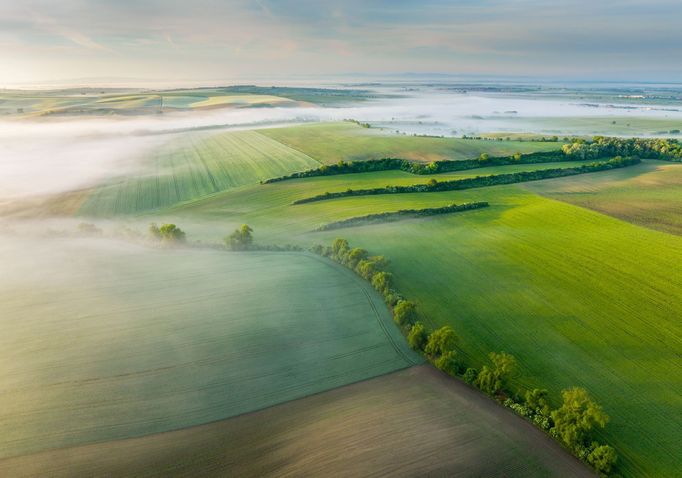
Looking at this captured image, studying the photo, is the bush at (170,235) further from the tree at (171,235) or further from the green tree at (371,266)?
the green tree at (371,266)

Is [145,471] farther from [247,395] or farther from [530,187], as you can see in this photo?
[530,187]

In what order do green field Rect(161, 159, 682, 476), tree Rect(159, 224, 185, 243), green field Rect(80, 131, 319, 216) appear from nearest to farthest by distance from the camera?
green field Rect(161, 159, 682, 476), tree Rect(159, 224, 185, 243), green field Rect(80, 131, 319, 216)

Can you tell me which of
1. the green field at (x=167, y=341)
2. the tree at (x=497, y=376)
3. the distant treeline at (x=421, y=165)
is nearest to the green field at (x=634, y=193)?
the distant treeline at (x=421, y=165)

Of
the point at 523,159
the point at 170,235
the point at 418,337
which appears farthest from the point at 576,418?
the point at 523,159

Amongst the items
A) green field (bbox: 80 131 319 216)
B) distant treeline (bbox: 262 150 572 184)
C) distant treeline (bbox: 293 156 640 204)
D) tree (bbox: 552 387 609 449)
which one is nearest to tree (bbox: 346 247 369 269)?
Result: tree (bbox: 552 387 609 449)

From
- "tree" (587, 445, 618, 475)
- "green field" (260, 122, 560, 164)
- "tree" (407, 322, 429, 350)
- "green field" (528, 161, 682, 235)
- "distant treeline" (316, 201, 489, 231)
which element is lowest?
"tree" (587, 445, 618, 475)

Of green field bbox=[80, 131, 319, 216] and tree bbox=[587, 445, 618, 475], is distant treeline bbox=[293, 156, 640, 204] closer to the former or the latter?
green field bbox=[80, 131, 319, 216]

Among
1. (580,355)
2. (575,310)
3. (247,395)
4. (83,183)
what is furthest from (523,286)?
(83,183)
